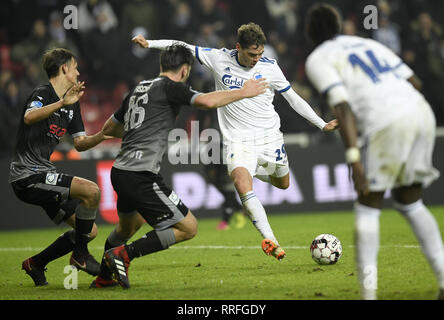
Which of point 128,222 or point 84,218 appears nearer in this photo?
point 128,222

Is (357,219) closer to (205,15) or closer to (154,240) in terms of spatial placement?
(154,240)

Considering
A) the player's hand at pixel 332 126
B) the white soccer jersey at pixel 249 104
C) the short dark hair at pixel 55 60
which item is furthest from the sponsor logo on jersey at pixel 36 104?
the player's hand at pixel 332 126

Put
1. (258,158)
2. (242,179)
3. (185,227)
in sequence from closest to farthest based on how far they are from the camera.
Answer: (185,227) < (242,179) < (258,158)

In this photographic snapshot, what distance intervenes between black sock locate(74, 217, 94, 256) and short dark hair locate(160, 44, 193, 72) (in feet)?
5.68

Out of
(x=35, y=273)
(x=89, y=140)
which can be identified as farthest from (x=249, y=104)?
(x=35, y=273)

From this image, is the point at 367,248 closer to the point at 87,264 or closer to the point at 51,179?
the point at 87,264

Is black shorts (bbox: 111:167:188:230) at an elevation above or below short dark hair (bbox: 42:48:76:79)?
below

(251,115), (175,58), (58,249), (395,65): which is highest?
(175,58)

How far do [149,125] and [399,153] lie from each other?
2.19 metres

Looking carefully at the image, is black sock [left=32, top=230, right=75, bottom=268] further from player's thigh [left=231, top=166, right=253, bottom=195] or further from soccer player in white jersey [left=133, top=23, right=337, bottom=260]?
soccer player in white jersey [left=133, top=23, right=337, bottom=260]

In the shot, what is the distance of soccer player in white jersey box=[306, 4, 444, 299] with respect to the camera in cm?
502

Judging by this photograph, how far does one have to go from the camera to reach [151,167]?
242 inches

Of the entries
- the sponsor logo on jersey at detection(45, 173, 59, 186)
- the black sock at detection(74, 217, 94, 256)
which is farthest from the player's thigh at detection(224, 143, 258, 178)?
the sponsor logo on jersey at detection(45, 173, 59, 186)
